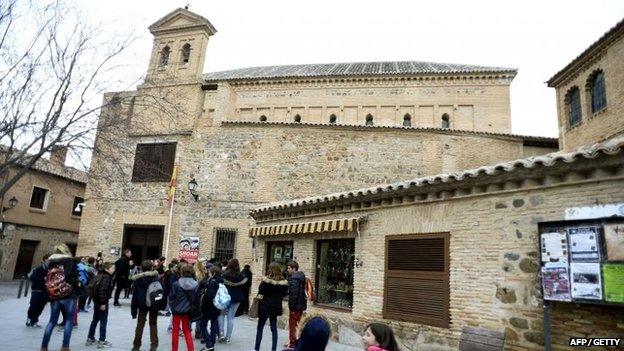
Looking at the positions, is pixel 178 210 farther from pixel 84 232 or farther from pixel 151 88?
pixel 151 88

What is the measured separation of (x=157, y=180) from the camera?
60.2 ft

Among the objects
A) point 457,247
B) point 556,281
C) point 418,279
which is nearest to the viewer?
point 556,281

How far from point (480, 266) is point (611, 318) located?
188cm

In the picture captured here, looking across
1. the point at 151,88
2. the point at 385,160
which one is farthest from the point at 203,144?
the point at 385,160

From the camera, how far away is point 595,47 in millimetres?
16781

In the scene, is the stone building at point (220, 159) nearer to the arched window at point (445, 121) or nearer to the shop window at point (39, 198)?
the arched window at point (445, 121)

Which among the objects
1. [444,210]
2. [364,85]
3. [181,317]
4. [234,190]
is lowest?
[181,317]

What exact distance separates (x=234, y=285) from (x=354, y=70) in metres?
20.2

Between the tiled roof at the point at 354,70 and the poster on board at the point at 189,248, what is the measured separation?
437 inches

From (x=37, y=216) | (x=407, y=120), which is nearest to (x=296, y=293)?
(x=407, y=120)

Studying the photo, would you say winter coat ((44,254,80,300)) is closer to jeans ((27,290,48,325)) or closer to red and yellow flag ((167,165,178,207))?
jeans ((27,290,48,325))

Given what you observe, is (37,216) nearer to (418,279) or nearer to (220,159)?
(220,159)

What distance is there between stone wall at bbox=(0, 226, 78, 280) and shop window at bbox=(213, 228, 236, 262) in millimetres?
13104

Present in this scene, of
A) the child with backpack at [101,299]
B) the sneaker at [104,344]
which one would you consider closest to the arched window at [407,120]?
the child with backpack at [101,299]
